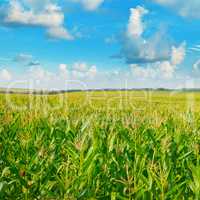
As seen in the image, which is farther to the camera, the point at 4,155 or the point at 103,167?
the point at 4,155

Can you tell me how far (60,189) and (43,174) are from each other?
1.22 ft

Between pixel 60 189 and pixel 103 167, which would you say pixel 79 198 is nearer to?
pixel 60 189

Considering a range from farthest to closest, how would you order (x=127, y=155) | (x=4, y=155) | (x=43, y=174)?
(x=4, y=155)
(x=127, y=155)
(x=43, y=174)

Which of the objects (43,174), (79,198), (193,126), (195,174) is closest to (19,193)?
(43,174)

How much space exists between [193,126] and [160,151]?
8.96 feet

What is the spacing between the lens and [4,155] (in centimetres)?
465

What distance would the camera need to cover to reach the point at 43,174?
381 centimetres

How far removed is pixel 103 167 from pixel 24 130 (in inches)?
99.2

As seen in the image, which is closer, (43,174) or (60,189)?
(60,189)

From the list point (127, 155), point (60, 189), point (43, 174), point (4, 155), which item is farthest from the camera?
point (4, 155)

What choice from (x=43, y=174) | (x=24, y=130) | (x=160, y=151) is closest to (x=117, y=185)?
(x=43, y=174)

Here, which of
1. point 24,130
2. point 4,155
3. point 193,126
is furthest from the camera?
point 193,126

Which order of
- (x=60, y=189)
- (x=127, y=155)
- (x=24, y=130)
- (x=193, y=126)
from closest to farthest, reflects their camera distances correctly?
(x=60, y=189)
(x=127, y=155)
(x=24, y=130)
(x=193, y=126)

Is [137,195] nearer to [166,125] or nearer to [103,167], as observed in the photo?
[103,167]
